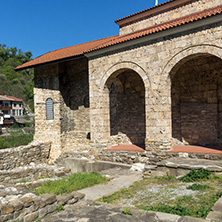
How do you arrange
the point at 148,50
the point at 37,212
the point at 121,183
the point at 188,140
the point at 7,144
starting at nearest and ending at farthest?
1. the point at 37,212
2. the point at 121,183
3. the point at 148,50
4. the point at 188,140
5. the point at 7,144

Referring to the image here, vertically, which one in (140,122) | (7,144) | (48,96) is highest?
(48,96)

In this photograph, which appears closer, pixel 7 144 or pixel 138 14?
pixel 138 14

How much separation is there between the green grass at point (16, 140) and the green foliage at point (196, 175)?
25319mm

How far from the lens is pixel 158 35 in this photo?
875 cm

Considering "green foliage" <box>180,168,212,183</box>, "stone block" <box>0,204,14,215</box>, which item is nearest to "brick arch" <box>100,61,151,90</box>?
"green foliage" <box>180,168,212,183</box>

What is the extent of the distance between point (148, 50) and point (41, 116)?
836 cm

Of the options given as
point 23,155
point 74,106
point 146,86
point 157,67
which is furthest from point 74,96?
point 157,67

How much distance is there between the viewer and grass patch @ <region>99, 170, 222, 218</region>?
4.46 m

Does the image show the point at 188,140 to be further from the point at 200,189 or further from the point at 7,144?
the point at 7,144

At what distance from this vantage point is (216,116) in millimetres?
9695

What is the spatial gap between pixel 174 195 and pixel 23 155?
9.73 meters

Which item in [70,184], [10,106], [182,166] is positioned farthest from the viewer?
[10,106]

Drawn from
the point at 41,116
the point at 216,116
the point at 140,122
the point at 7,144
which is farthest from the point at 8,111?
the point at 216,116

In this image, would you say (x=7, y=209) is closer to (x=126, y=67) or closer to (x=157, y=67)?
(x=157, y=67)
